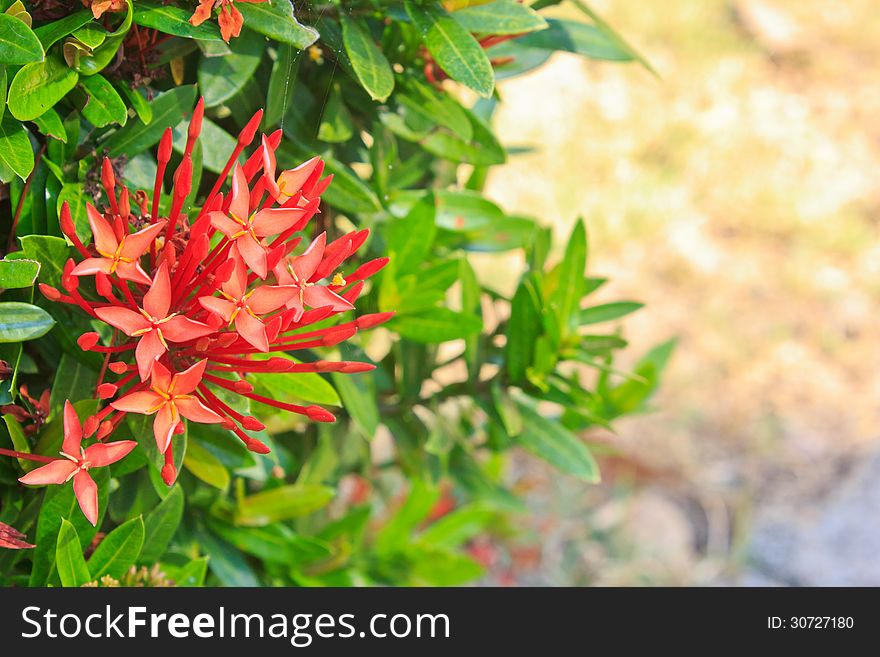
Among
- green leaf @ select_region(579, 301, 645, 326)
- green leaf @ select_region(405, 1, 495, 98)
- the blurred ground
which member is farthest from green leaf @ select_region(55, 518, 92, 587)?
the blurred ground

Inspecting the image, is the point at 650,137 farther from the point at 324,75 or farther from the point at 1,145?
the point at 1,145

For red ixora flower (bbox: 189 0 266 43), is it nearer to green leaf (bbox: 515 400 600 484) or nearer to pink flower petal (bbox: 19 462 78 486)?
pink flower petal (bbox: 19 462 78 486)

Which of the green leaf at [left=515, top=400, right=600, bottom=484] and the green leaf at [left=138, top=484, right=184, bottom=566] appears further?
the green leaf at [left=515, top=400, right=600, bottom=484]

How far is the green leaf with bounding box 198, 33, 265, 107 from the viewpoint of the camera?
0.75 m

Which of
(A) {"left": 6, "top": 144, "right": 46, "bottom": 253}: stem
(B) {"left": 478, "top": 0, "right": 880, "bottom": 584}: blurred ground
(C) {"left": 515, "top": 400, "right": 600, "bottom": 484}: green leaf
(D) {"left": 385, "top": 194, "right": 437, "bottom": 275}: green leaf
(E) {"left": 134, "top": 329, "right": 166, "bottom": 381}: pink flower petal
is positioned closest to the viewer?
(E) {"left": 134, "top": 329, "right": 166, "bottom": 381}: pink flower petal

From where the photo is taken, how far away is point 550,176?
3.26 meters

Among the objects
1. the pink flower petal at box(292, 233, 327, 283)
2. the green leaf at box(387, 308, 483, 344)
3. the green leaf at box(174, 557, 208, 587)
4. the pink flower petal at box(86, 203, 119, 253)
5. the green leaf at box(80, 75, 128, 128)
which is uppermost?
the green leaf at box(80, 75, 128, 128)

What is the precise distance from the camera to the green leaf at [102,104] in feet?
2.25

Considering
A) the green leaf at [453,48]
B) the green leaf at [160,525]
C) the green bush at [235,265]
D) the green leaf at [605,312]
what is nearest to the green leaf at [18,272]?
the green bush at [235,265]

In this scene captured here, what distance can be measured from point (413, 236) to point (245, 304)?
38cm

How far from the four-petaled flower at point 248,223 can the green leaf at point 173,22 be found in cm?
12

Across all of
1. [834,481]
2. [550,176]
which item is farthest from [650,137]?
[834,481]

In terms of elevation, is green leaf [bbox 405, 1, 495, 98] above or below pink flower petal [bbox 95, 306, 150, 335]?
above

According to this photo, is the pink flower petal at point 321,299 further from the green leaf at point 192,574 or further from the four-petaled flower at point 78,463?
the green leaf at point 192,574
